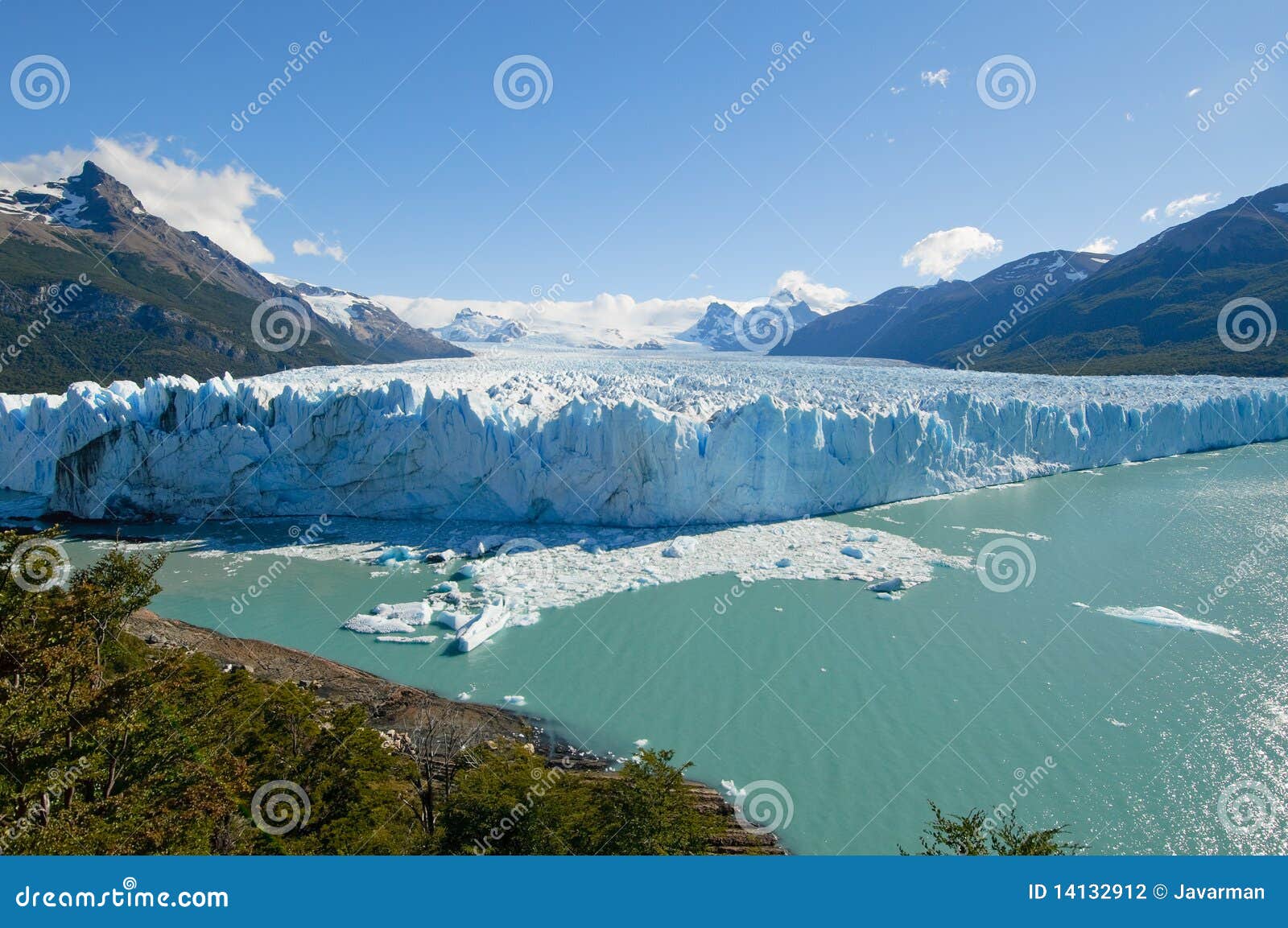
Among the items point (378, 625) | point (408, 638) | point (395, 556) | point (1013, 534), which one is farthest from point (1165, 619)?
point (395, 556)

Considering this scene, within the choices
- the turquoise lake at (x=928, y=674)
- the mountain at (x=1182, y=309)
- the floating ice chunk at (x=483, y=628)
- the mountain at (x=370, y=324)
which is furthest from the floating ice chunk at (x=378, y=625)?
the mountain at (x=370, y=324)

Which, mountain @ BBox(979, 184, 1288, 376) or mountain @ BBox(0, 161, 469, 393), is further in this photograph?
mountain @ BBox(979, 184, 1288, 376)

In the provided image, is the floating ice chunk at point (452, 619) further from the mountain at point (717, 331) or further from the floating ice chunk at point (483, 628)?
the mountain at point (717, 331)

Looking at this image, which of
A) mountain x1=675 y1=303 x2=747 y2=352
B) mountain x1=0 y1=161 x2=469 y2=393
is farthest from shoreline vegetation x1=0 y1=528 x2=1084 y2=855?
mountain x1=675 y1=303 x2=747 y2=352

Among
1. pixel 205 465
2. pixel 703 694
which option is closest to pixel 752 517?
pixel 703 694

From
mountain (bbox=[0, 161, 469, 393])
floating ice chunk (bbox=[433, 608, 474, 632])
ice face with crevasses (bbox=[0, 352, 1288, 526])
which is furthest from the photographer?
mountain (bbox=[0, 161, 469, 393])

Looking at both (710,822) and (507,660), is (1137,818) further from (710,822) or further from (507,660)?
(507,660)

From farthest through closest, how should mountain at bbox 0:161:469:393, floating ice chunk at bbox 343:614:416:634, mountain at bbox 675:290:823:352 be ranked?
mountain at bbox 675:290:823:352, mountain at bbox 0:161:469:393, floating ice chunk at bbox 343:614:416:634

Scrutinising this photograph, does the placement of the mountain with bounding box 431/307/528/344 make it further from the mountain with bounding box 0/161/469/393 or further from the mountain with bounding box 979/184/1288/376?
the mountain with bounding box 979/184/1288/376
